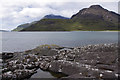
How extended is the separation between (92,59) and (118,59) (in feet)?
13.6

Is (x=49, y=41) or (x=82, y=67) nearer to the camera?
(x=82, y=67)

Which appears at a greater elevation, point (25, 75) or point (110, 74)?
point (110, 74)

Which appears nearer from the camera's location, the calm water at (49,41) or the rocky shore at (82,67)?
the rocky shore at (82,67)

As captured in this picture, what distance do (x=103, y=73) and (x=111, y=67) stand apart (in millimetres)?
2791

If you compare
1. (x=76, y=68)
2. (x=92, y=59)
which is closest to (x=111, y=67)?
(x=92, y=59)

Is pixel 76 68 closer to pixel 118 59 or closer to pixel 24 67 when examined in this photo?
pixel 118 59

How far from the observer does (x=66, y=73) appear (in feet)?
57.4

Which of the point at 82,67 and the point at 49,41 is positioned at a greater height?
the point at 49,41

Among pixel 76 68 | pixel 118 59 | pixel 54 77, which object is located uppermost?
pixel 118 59

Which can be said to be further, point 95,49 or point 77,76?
point 95,49

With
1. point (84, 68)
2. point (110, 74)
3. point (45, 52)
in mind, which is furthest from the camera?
point (45, 52)

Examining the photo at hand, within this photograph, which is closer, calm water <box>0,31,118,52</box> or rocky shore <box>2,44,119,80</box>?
rocky shore <box>2,44,119,80</box>

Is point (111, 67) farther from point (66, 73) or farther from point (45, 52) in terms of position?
point (45, 52)

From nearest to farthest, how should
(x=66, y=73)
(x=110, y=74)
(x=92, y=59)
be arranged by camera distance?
1. (x=110, y=74)
2. (x=66, y=73)
3. (x=92, y=59)
